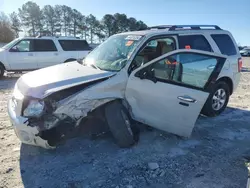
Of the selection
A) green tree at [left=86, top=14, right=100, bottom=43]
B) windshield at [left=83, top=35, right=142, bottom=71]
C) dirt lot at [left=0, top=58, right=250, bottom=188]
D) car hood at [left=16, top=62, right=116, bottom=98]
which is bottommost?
dirt lot at [left=0, top=58, right=250, bottom=188]

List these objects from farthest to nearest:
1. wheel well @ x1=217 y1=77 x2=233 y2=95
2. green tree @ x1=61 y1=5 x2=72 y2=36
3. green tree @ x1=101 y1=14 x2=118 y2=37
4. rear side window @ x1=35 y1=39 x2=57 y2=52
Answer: green tree @ x1=61 y1=5 x2=72 y2=36, green tree @ x1=101 y1=14 x2=118 y2=37, rear side window @ x1=35 y1=39 x2=57 y2=52, wheel well @ x1=217 y1=77 x2=233 y2=95

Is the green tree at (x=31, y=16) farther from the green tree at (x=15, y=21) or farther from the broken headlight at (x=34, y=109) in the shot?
the broken headlight at (x=34, y=109)

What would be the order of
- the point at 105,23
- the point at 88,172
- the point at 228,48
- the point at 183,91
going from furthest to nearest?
the point at 105,23 < the point at 228,48 < the point at 183,91 < the point at 88,172

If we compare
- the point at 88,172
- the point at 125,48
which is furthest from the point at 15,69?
the point at 88,172

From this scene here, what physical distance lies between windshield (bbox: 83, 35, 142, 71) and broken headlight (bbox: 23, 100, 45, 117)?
1.28 m

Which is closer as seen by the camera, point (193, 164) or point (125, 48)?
point (193, 164)

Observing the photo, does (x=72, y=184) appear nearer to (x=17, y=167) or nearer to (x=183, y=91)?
(x=17, y=167)

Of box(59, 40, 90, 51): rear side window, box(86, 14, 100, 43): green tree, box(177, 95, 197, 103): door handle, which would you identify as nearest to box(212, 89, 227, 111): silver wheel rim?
box(177, 95, 197, 103): door handle

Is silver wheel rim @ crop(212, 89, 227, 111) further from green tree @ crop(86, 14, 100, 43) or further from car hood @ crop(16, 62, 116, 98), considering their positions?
green tree @ crop(86, 14, 100, 43)

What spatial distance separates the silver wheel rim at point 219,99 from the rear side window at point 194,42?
102 centimetres

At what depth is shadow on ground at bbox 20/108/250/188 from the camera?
319 cm

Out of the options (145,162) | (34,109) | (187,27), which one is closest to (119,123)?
(145,162)

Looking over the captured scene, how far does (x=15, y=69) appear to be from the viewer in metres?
11.0

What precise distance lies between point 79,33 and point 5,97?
47.7 m
